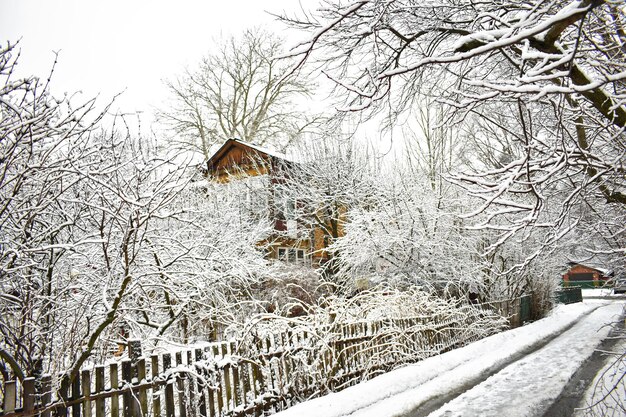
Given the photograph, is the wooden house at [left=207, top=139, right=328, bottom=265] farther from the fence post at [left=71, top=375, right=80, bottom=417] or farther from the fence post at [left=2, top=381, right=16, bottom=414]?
the fence post at [left=2, top=381, right=16, bottom=414]

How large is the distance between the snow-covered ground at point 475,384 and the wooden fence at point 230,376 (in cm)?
44

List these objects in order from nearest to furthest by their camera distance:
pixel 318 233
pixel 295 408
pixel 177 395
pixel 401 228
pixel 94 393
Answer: pixel 94 393, pixel 177 395, pixel 295 408, pixel 401 228, pixel 318 233

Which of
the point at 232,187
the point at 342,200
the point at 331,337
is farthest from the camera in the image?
the point at 232,187

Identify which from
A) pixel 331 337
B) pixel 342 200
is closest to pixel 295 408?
pixel 331 337

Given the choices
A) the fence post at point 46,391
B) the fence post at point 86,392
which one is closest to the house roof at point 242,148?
the fence post at point 86,392

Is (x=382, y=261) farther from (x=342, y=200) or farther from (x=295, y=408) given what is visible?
Result: (x=295, y=408)

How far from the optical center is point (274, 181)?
2064cm

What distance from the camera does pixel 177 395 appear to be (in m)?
4.97

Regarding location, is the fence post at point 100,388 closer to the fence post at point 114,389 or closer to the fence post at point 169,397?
the fence post at point 114,389

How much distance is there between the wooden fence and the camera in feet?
13.2

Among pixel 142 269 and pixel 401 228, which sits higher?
pixel 401 228

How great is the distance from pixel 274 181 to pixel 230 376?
15.6 m

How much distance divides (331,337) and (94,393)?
153 inches

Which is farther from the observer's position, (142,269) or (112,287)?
(142,269)
